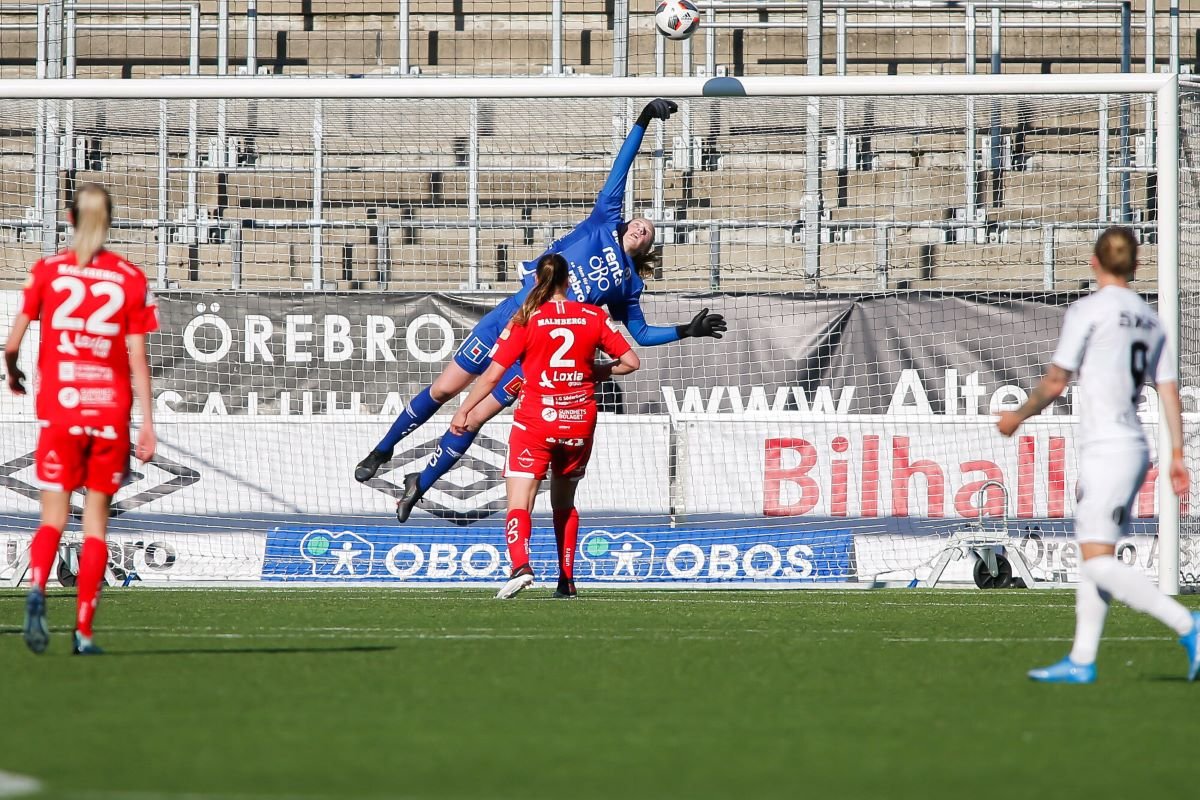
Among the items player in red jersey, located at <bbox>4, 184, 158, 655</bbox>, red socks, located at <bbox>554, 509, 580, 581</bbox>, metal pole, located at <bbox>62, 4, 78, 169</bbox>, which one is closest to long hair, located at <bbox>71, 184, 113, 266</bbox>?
player in red jersey, located at <bbox>4, 184, 158, 655</bbox>

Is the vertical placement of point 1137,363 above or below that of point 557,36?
below

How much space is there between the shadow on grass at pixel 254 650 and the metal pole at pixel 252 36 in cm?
1100

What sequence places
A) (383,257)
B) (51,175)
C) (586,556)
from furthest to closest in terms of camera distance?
1. (383,257)
2. (51,175)
3. (586,556)

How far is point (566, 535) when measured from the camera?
1012cm

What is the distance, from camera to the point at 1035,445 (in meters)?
13.5

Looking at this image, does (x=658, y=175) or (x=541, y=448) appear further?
(x=658, y=175)

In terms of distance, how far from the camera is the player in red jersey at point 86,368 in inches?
245

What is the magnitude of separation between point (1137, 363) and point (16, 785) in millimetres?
4014

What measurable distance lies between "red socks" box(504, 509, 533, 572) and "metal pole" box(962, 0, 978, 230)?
578 centimetres

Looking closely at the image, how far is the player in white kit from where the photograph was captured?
223 inches

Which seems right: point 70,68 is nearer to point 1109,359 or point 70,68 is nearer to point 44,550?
point 44,550

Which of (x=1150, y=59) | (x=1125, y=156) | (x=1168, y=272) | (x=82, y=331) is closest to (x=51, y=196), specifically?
(x=82, y=331)

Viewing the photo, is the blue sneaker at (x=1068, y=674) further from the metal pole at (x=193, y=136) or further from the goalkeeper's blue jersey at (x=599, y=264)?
the metal pole at (x=193, y=136)

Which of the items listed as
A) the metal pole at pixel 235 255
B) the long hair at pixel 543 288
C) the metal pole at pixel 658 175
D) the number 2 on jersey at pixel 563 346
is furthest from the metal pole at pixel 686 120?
the metal pole at pixel 235 255
